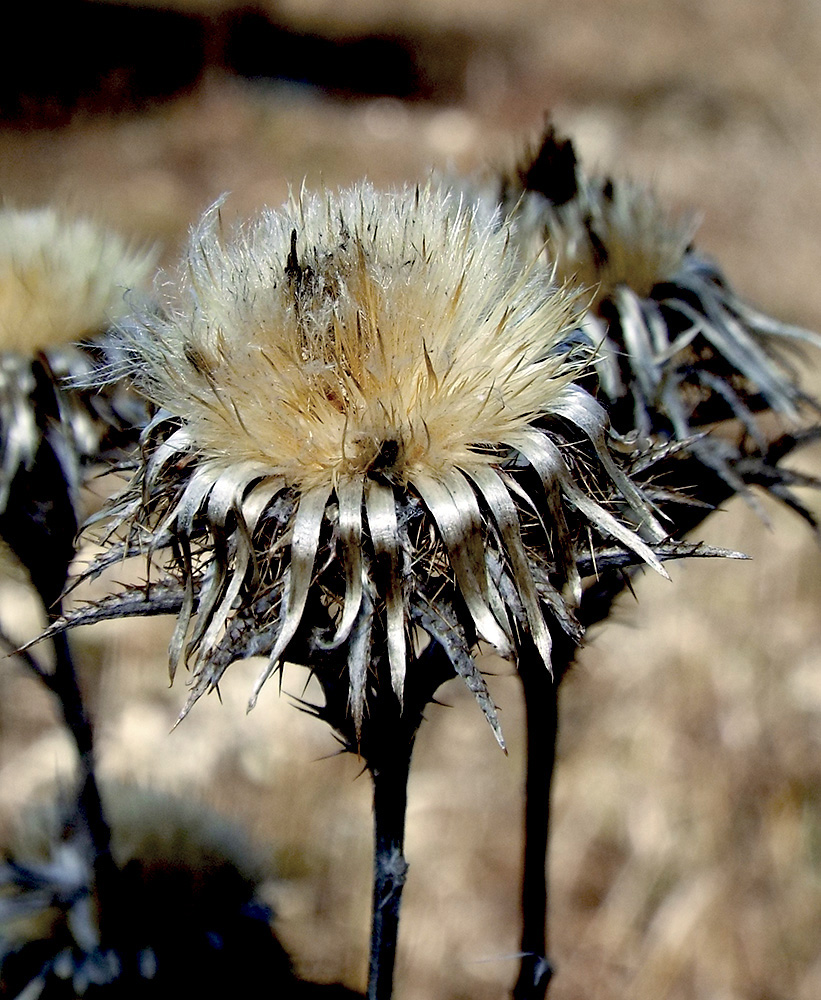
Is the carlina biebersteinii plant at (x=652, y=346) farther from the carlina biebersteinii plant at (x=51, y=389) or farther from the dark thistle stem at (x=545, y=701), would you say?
the carlina biebersteinii plant at (x=51, y=389)

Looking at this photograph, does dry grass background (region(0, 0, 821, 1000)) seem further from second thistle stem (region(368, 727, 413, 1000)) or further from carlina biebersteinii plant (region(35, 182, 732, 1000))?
second thistle stem (region(368, 727, 413, 1000))

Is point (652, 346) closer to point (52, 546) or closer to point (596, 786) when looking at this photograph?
point (52, 546)

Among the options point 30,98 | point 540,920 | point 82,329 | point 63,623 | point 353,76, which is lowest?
point 540,920

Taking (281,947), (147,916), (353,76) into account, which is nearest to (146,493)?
(147,916)

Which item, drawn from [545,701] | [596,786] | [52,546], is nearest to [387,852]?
[545,701]

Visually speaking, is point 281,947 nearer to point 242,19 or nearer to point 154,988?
point 154,988

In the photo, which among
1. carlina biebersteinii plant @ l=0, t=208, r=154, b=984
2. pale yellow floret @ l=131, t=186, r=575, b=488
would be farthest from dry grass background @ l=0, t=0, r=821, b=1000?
carlina biebersteinii plant @ l=0, t=208, r=154, b=984
